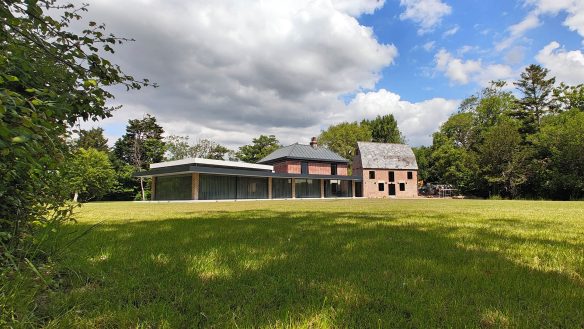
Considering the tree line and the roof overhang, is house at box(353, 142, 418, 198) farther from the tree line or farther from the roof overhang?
the roof overhang

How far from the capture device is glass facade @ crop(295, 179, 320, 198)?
38875 mm

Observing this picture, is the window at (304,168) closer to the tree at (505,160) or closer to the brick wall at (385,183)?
the brick wall at (385,183)

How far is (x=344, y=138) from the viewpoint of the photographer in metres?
60.1

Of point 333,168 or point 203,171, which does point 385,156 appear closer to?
point 333,168

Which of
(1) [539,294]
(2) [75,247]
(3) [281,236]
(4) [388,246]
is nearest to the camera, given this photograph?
(1) [539,294]

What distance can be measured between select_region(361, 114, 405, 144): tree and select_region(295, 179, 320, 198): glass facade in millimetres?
31610

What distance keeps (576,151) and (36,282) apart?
42.3 metres

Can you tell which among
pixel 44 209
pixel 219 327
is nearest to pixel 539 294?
pixel 219 327

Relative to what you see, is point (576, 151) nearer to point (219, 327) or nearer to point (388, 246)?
point (388, 246)

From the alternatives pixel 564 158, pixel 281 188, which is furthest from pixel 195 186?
pixel 564 158

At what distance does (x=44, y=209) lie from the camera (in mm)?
2719

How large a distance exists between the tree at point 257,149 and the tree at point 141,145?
16722 millimetres

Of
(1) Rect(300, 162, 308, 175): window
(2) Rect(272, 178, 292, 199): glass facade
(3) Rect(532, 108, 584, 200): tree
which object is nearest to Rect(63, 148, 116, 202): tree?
(2) Rect(272, 178, 292, 199): glass facade

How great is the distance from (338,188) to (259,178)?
44.1 feet
